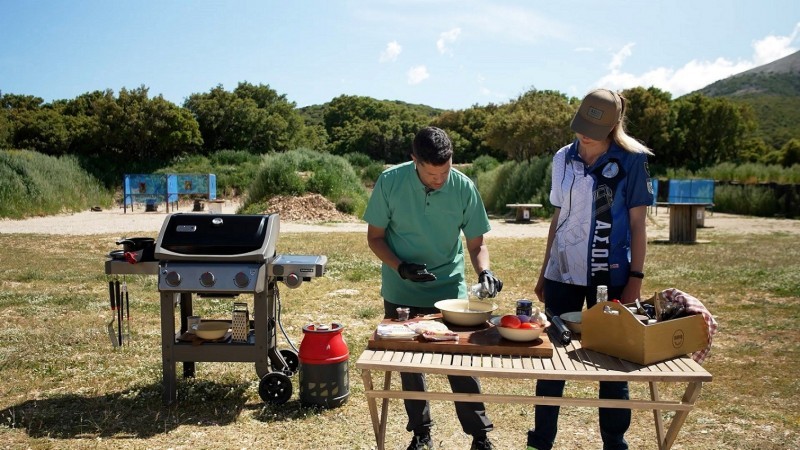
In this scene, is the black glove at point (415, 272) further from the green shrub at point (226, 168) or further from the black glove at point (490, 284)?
the green shrub at point (226, 168)

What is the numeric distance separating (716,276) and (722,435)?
7058 mm

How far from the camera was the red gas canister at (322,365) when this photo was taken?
4574mm

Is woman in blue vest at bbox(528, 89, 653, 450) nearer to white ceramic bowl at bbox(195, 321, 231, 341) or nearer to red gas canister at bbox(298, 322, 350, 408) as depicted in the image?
red gas canister at bbox(298, 322, 350, 408)

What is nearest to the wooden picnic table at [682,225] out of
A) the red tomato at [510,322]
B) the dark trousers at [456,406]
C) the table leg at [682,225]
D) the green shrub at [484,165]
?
the table leg at [682,225]

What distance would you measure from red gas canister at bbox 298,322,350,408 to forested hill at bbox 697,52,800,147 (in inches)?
2617

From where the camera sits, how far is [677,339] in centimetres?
270

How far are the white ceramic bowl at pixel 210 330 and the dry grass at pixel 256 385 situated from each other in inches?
18.7

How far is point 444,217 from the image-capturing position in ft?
12.1

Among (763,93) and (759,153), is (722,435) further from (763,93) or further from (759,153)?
(763,93)

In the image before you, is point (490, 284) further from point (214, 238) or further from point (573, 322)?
point (214, 238)

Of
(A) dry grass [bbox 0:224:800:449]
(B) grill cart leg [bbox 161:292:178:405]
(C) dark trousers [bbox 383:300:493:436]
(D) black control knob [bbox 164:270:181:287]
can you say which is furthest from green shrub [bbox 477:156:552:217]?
(C) dark trousers [bbox 383:300:493:436]

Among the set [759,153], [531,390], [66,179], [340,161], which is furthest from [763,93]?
[531,390]

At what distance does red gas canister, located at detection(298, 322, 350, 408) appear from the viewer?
4.57m

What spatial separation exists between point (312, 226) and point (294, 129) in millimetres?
36082
